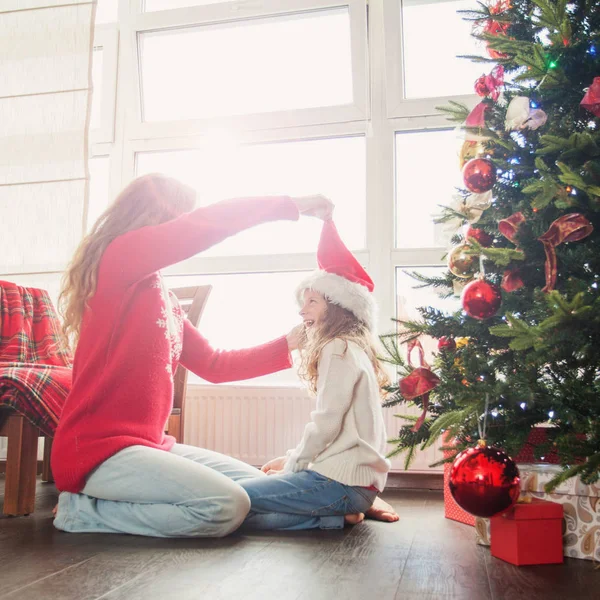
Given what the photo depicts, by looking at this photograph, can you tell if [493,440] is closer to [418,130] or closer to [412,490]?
[412,490]

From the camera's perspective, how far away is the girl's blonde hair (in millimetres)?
1820

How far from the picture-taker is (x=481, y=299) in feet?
4.53

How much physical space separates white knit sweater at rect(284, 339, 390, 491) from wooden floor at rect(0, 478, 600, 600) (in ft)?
0.52

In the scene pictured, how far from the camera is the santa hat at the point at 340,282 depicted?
1847 mm

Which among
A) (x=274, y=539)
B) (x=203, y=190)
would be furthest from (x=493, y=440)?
(x=203, y=190)

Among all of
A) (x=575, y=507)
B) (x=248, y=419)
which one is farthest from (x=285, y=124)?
(x=575, y=507)

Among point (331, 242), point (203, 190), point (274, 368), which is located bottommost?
point (274, 368)

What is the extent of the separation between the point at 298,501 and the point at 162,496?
0.34 m

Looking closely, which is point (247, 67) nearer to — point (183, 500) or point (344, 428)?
point (344, 428)

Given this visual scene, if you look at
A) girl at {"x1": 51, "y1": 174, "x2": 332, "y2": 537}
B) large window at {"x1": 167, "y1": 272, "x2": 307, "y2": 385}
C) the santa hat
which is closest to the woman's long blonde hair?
girl at {"x1": 51, "y1": 174, "x2": 332, "y2": 537}

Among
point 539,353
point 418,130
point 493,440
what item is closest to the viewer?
point 539,353

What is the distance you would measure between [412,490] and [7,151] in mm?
2357

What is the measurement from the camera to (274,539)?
62.5 inches

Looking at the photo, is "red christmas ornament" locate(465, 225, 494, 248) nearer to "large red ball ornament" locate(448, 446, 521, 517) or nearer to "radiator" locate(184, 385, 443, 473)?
"large red ball ornament" locate(448, 446, 521, 517)
